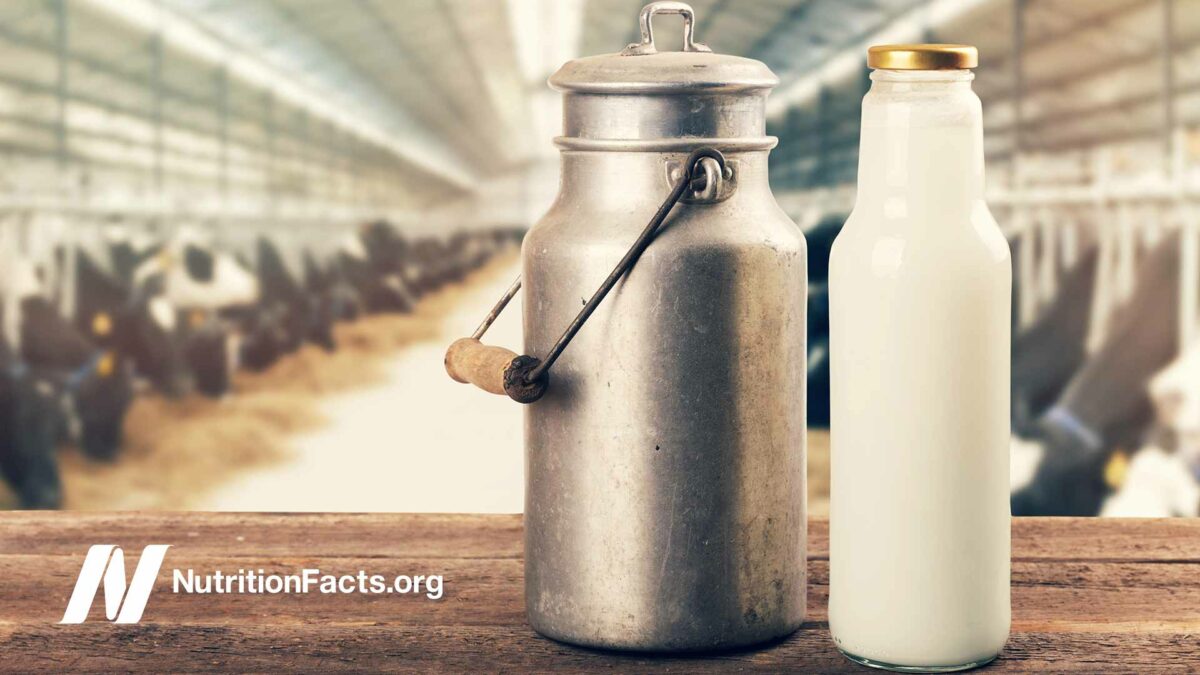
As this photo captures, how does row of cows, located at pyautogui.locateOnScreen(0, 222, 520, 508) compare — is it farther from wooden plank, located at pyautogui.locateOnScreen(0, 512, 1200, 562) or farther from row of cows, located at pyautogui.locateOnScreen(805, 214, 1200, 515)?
wooden plank, located at pyautogui.locateOnScreen(0, 512, 1200, 562)

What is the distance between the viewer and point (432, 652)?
717mm

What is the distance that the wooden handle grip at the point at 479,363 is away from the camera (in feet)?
2.41

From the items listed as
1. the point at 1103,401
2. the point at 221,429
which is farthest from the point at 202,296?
the point at 1103,401

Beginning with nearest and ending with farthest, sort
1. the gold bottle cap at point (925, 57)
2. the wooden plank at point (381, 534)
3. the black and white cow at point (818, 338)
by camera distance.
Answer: the gold bottle cap at point (925, 57), the wooden plank at point (381, 534), the black and white cow at point (818, 338)

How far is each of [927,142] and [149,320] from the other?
2.10 m

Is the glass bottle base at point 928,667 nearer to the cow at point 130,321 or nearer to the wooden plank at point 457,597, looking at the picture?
the wooden plank at point 457,597

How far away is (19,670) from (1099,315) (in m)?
2.21

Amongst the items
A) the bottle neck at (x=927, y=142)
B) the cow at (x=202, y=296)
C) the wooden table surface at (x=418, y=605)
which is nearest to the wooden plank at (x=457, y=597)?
the wooden table surface at (x=418, y=605)

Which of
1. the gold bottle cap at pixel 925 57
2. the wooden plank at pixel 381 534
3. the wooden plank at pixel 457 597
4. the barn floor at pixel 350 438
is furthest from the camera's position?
the barn floor at pixel 350 438

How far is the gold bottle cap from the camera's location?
2.14 ft

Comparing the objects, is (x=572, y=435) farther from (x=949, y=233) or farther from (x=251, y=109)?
(x=251, y=109)

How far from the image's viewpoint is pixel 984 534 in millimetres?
685

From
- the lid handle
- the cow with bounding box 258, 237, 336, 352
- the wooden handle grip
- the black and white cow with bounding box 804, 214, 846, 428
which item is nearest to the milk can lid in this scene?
the lid handle

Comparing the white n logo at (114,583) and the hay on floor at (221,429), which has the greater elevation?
the white n logo at (114,583)
